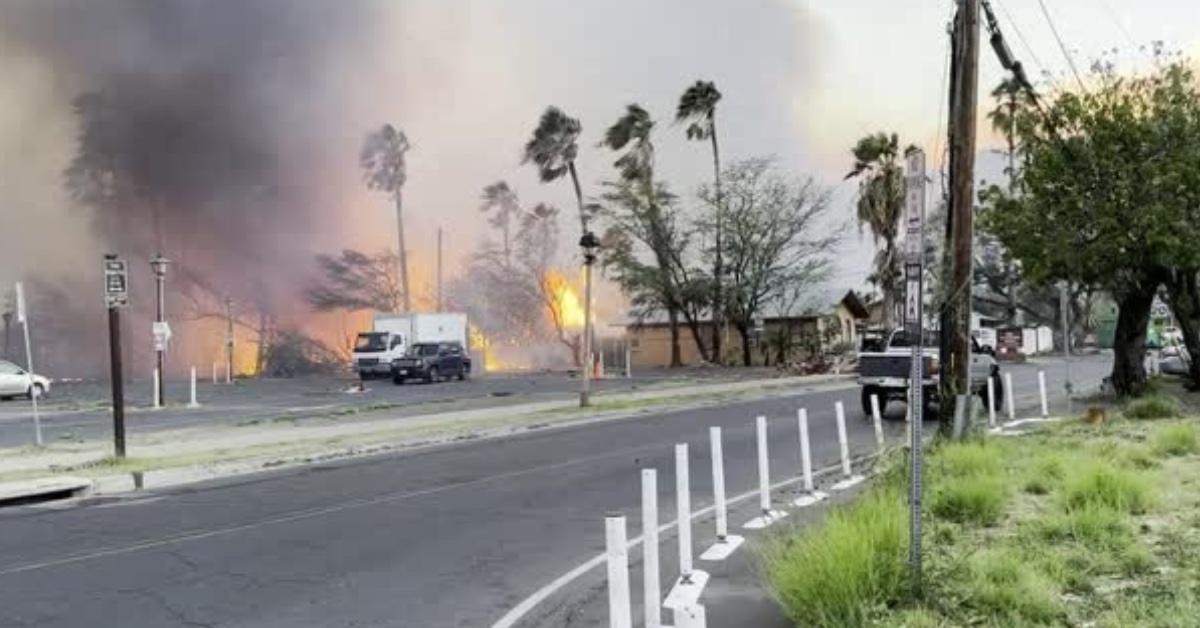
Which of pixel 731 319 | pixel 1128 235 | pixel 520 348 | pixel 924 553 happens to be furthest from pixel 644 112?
pixel 924 553

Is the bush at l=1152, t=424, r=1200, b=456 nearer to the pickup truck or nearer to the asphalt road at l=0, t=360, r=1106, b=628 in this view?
the asphalt road at l=0, t=360, r=1106, b=628

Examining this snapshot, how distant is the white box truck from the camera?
43.7m

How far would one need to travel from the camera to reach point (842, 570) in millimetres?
5930

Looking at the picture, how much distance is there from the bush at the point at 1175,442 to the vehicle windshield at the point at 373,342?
3414 centimetres

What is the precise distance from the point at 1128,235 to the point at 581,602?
52.2 feet

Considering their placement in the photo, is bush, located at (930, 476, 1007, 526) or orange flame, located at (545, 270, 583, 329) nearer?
bush, located at (930, 476, 1007, 526)

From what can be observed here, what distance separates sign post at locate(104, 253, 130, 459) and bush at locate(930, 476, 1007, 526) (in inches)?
455

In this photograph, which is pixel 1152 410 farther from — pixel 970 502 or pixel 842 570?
pixel 842 570

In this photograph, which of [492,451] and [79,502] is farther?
[492,451]

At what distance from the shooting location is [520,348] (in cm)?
6594

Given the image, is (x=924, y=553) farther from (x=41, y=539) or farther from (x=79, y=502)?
(x=79, y=502)

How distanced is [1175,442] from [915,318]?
846 cm

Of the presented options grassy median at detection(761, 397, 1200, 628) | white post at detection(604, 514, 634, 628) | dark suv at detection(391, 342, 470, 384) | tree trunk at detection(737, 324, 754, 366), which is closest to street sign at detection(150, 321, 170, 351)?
dark suv at detection(391, 342, 470, 384)

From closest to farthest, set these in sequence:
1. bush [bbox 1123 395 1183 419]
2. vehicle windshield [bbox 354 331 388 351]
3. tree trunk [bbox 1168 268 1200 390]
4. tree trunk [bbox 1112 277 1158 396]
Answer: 1. bush [bbox 1123 395 1183 419]
2. tree trunk [bbox 1168 268 1200 390]
3. tree trunk [bbox 1112 277 1158 396]
4. vehicle windshield [bbox 354 331 388 351]
